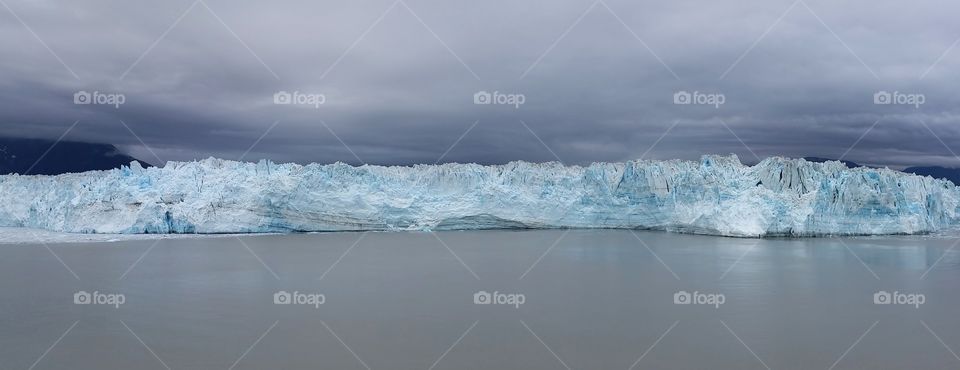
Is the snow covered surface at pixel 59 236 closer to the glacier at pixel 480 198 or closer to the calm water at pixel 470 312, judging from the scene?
the glacier at pixel 480 198

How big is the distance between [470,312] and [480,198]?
18.2 metres

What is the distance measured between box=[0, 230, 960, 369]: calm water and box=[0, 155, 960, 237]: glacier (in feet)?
17.6

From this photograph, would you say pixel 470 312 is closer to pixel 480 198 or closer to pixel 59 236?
pixel 59 236

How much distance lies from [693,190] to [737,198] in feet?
6.30

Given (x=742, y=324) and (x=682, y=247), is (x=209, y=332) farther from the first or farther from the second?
(x=682, y=247)

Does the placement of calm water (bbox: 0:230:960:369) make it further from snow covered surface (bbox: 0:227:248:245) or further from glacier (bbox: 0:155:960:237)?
glacier (bbox: 0:155:960:237)

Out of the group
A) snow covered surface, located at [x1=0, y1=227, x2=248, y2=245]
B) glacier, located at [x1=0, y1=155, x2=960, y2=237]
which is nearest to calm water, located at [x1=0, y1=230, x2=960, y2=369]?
snow covered surface, located at [x1=0, y1=227, x2=248, y2=245]

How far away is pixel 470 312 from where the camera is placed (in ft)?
28.6

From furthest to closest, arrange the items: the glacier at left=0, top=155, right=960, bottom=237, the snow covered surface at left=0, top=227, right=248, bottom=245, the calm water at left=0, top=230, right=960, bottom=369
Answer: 1. the glacier at left=0, top=155, right=960, bottom=237
2. the snow covered surface at left=0, top=227, right=248, bottom=245
3. the calm water at left=0, top=230, right=960, bottom=369

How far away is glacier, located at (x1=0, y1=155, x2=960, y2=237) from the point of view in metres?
21.6

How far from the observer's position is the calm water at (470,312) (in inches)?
258

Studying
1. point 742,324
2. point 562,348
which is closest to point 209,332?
point 562,348

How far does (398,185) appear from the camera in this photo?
26453 mm

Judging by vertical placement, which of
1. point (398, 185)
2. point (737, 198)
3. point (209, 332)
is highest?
point (398, 185)
